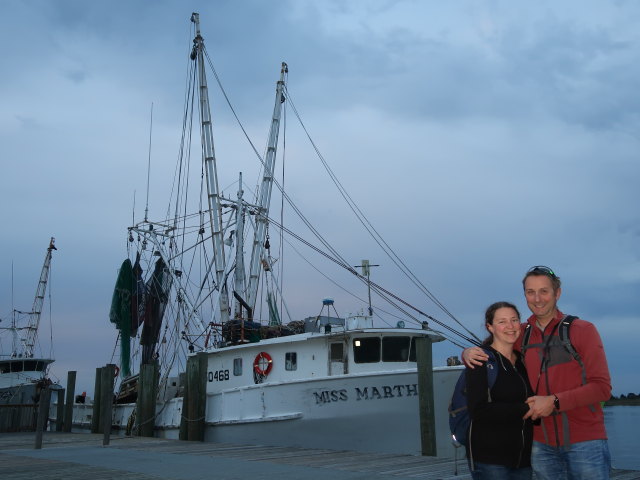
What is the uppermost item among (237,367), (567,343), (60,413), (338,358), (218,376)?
(338,358)

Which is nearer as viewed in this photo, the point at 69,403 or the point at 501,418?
the point at 501,418

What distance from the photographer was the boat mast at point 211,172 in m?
21.2

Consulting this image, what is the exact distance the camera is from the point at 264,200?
24.0 m

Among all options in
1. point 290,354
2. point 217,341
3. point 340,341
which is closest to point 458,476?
point 340,341

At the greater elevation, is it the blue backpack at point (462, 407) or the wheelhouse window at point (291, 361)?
the wheelhouse window at point (291, 361)

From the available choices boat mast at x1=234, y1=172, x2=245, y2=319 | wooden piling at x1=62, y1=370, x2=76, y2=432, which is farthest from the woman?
wooden piling at x1=62, y1=370, x2=76, y2=432

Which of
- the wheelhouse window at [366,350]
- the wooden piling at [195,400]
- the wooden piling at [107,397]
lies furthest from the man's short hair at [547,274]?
the wooden piling at [195,400]

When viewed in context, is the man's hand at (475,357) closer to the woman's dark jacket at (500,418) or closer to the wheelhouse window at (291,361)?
the woman's dark jacket at (500,418)

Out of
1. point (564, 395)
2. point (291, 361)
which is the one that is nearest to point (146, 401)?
point (291, 361)

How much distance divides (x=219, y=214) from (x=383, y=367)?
976 centimetres

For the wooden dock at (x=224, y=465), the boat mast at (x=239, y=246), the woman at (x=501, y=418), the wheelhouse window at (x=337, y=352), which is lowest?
the wooden dock at (x=224, y=465)

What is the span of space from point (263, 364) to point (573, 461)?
1365 cm

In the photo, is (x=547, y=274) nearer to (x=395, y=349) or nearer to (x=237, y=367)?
(x=395, y=349)

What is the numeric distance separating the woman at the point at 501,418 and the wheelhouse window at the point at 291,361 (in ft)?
41.0
